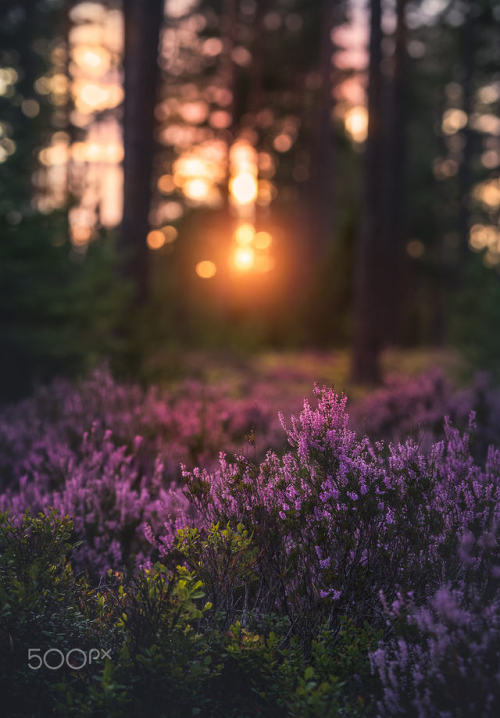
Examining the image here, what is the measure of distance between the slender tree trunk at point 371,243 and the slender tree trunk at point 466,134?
12.6 m

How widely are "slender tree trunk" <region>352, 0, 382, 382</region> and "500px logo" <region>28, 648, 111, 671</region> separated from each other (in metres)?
11.1

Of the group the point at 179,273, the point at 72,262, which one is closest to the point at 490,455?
the point at 72,262

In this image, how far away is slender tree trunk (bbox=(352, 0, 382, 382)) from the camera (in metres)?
13.6

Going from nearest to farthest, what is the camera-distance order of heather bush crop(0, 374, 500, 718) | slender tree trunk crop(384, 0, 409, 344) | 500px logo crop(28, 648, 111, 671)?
heather bush crop(0, 374, 500, 718)
500px logo crop(28, 648, 111, 671)
slender tree trunk crop(384, 0, 409, 344)

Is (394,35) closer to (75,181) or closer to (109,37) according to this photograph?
(109,37)

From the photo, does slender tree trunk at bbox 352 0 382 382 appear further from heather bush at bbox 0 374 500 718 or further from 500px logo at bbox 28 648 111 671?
500px logo at bbox 28 648 111 671

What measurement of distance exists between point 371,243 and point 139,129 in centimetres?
461

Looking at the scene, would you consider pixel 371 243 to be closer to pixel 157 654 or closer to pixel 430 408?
pixel 430 408

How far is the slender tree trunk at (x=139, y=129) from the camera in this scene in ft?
42.3

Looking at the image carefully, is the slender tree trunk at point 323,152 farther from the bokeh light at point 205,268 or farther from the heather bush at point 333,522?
the heather bush at point 333,522

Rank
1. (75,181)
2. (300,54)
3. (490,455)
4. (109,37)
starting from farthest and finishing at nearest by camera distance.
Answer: (75,181)
(109,37)
(300,54)
(490,455)

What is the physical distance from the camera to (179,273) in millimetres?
30688

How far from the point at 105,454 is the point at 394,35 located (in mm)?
→ 18053

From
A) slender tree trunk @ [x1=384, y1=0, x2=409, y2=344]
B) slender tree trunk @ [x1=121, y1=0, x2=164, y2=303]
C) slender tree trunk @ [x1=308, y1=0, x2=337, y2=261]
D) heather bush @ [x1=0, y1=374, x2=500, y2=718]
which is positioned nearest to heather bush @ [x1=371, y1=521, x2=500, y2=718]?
heather bush @ [x1=0, y1=374, x2=500, y2=718]
